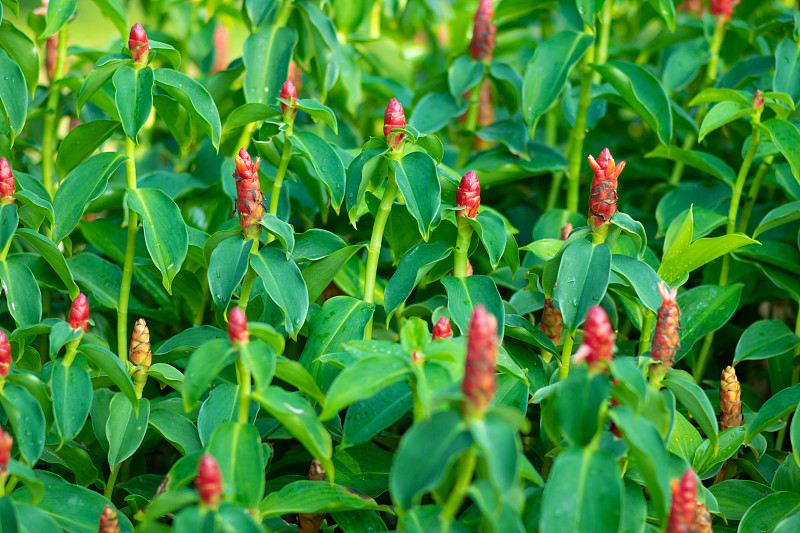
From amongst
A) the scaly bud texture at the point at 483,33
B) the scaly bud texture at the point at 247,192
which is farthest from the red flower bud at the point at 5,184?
the scaly bud texture at the point at 483,33

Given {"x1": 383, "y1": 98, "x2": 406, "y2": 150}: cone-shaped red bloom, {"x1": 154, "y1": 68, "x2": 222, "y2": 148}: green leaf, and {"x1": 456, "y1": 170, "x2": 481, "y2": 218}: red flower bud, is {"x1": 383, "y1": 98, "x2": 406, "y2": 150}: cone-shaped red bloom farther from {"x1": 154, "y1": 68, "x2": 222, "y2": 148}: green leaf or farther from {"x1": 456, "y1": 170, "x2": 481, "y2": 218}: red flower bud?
{"x1": 154, "y1": 68, "x2": 222, "y2": 148}: green leaf

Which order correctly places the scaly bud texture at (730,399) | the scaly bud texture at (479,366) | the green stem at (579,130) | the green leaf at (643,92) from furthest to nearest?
the green stem at (579,130)
the green leaf at (643,92)
the scaly bud texture at (730,399)
the scaly bud texture at (479,366)

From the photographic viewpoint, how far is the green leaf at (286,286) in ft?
3.00

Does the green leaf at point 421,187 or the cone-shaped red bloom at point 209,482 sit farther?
the green leaf at point 421,187

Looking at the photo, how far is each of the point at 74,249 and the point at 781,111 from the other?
123cm

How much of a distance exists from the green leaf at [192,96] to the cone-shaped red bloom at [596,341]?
22.5 inches

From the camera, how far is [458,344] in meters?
0.79

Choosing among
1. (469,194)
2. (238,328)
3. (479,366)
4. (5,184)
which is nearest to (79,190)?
(5,184)

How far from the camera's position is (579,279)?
896 millimetres

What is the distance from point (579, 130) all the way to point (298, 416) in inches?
32.1

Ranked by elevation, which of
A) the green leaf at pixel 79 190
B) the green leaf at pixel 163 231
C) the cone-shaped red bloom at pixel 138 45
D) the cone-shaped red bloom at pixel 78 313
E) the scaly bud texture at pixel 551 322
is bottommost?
the scaly bud texture at pixel 551 322

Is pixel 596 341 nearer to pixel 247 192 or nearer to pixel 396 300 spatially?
pixel 396 300

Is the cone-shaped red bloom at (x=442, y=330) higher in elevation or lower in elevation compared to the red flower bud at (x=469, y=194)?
lower

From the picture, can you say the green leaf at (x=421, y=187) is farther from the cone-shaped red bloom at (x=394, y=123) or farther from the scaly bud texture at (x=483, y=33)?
the scaly bud texture at (x=483, y=33)
